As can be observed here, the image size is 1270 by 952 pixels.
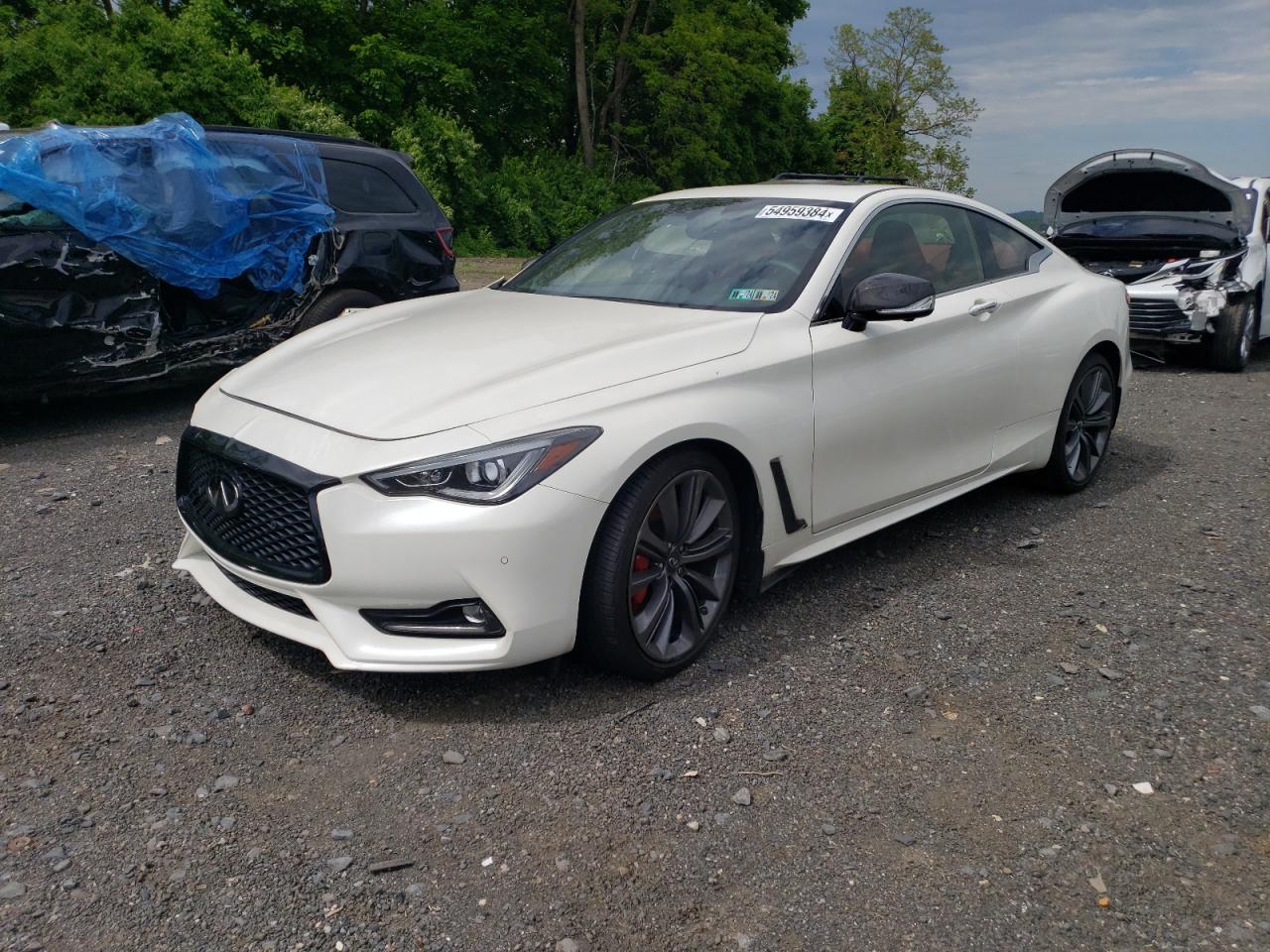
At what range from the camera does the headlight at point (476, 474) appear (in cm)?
308

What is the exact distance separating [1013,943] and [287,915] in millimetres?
1614

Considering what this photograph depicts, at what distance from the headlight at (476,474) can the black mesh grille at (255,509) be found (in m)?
0.22

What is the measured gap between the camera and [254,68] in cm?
2236

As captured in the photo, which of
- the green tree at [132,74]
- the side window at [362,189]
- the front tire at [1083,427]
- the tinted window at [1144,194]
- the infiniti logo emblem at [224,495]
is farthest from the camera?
the green tree at [132,74]

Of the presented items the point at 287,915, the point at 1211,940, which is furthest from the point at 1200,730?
the point at 287,915

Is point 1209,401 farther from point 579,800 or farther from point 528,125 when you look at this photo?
point 528,125

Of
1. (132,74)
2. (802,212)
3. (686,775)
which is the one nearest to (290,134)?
(802,212)

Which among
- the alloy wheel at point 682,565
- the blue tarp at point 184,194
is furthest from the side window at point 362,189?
the alloy wheel at point 682,565

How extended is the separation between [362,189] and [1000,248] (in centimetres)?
465

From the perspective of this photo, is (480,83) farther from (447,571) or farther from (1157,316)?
(447,571)

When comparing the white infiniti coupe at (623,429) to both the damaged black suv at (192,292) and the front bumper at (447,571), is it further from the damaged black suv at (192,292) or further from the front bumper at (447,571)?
the damaged black suv at (192,292)

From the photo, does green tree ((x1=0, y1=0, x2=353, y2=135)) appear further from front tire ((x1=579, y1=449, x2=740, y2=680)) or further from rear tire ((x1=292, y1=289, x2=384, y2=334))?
front tire ((x1=579, y1=449, x2=740, y2=680))

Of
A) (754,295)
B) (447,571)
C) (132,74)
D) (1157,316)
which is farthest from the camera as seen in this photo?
(132,74)

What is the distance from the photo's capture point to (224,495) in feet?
11.3
